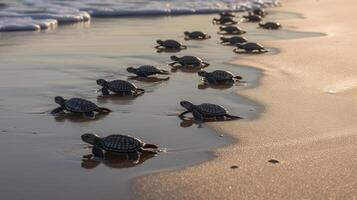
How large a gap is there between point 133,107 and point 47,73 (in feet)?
7.85

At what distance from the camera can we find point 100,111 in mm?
7121

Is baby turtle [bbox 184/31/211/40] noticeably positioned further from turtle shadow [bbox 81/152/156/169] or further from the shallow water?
turtle shadow [bbox 81/152/156/169]

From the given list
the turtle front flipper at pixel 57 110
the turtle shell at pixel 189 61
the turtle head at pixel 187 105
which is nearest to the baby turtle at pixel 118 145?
the turtle head at pixel 187 105

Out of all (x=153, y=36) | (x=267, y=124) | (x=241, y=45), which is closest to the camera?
(x=267, y=124)

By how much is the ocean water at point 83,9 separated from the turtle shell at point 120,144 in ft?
33.9

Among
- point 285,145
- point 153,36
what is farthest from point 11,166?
point 153,36

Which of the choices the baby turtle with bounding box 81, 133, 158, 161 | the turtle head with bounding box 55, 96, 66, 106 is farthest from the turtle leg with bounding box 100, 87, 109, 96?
the baby turtle with bounding box 81, 133, 158, 161

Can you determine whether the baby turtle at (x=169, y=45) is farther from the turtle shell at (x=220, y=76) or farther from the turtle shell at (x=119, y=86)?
the turtle shell at (x=119, y=86)

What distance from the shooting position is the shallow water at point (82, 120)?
16.2ft

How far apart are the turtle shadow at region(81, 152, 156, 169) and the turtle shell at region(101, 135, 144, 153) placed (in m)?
0.10

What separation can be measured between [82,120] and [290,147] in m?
2.37

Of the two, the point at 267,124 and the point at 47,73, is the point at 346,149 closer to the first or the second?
the point at 267,124

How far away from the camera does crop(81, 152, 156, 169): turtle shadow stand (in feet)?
17.3

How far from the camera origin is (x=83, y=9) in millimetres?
20484
